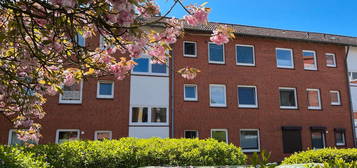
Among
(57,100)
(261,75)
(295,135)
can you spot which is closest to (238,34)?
(261,75)

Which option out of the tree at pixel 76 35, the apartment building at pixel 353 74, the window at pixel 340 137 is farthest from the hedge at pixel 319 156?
the apartment building at pixel 353 74

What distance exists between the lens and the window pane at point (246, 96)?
54.1 ft

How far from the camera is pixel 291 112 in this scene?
1695 cm

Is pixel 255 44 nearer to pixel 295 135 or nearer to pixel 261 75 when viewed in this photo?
pixel 261 75

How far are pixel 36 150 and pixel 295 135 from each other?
47.7 ft

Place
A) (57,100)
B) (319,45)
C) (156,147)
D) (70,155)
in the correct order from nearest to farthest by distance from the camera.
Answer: (70,155), (156,147), (57,100), (319,45)

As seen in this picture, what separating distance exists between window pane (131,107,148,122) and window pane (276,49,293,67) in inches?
352

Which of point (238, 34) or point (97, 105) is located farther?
point (238, 34)

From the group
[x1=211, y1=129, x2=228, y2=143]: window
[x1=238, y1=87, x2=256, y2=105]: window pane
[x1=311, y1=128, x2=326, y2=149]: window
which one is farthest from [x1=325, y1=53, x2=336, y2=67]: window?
[x1=211, y1=129, x2=228, y2=143]: window

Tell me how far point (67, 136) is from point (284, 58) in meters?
Result: 13.4

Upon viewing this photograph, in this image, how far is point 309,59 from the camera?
60.7 ft

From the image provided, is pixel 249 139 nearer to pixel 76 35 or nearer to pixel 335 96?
pixel 335 96

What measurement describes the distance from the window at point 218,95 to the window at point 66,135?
23.8 ft

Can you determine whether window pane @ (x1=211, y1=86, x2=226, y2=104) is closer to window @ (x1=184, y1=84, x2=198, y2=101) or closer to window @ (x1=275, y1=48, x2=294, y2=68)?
window @ (x1=184, y1=84, x2=198, y2=101)
